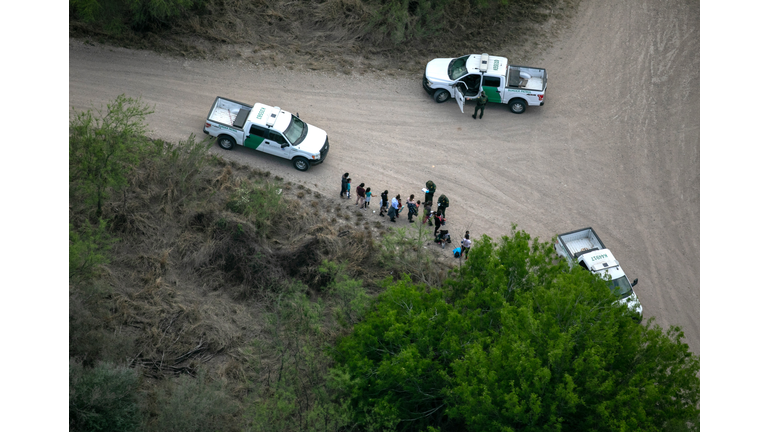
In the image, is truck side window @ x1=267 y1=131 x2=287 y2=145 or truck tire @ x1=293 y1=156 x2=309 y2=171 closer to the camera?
truck side window @ x1=267 y1=131 x2=287 y2=145

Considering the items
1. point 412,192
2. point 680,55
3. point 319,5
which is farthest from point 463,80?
point 680,55

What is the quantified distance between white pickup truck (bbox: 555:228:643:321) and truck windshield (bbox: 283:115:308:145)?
10071 mm

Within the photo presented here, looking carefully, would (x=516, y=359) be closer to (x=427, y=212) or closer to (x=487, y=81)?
(x=427, y=212)

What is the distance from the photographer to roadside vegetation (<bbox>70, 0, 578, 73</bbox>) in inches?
1109

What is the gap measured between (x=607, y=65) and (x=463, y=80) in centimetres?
707

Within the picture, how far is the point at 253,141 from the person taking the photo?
24.8m

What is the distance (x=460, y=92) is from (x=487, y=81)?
3.92ft

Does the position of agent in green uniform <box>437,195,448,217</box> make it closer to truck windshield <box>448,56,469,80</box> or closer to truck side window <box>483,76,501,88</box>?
truck side window <box>483,76,501,88</box>

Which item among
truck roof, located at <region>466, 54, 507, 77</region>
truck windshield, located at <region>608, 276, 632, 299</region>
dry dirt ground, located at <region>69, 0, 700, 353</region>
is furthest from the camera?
truck roof, located at <region>466, 54, 507, 77</region>

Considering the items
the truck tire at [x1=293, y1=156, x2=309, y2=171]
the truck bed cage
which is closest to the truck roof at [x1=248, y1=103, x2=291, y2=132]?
the truck bed cage

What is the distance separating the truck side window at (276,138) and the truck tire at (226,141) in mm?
1601

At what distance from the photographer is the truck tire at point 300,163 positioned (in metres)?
24.8

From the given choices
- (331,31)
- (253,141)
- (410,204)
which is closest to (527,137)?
(410,204)

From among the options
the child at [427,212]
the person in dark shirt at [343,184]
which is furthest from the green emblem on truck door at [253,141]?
the child at [427,212]
